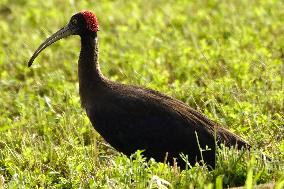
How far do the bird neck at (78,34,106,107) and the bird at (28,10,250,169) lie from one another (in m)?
0.07

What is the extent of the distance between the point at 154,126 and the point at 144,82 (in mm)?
2202

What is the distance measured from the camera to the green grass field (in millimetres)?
5988

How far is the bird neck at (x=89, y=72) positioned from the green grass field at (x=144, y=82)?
1.51ft

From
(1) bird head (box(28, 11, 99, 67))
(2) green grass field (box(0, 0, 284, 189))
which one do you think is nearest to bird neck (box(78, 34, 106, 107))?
(1) bird head (box(28, 11, 99, 67))

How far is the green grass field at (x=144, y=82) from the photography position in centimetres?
599

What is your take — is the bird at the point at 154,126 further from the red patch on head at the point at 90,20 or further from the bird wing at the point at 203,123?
the red patch on head at the point at 90,20

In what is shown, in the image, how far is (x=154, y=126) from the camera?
22.5ft

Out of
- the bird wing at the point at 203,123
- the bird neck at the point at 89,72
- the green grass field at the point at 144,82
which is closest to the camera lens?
the green grass field at the point at 144,82

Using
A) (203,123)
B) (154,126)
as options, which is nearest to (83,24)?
(154,126)

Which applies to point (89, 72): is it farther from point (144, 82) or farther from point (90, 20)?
point (144, 82)

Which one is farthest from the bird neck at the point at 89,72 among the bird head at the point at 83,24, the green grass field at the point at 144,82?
the green grass field at the point at 144,82

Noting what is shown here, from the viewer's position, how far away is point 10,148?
762 cm

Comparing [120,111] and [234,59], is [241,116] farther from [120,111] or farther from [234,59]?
[234,59]

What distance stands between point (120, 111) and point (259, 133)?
3.92 feet
